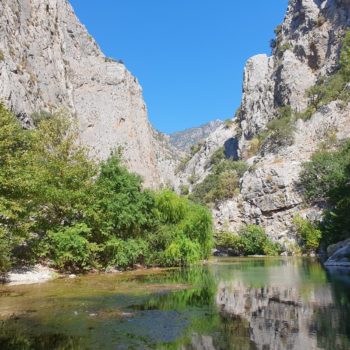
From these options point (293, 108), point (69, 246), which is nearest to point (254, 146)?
point (293, 108)

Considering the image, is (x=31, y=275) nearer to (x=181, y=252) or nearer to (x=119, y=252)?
(x=119, y=252)

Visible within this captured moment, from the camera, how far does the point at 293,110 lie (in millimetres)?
102000

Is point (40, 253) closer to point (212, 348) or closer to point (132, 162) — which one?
point (212, 348)

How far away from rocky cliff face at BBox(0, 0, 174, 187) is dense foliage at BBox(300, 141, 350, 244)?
3137 cm

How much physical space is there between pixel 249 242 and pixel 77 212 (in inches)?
2030

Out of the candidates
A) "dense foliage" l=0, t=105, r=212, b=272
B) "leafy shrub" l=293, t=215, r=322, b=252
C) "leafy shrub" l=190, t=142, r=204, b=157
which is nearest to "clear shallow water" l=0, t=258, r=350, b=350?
"dense foliage" l=0, t=105, r=212, b=272

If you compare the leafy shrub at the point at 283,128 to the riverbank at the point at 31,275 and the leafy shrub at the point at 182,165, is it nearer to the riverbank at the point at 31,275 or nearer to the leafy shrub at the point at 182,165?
the leafy shrub at the point at 182,165

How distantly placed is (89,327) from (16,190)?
14.6 m

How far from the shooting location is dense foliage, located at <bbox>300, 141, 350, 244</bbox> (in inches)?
2285

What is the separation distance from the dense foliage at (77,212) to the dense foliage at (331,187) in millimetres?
23787

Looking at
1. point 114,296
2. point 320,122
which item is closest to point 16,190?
point 114,296

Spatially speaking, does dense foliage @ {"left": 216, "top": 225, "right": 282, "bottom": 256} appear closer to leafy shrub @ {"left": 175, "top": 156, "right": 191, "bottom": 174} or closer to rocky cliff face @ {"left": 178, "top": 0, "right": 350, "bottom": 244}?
rocky cliff face @ {"left": 178, "top": 0, "right": 350, "bottom": 244}

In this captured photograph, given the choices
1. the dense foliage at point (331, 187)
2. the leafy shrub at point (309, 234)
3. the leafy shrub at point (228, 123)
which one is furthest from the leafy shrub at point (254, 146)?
the leafy shrub at point (228, 123)

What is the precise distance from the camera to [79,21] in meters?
99.3
